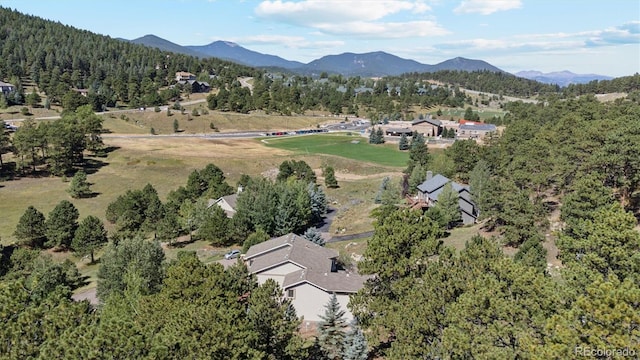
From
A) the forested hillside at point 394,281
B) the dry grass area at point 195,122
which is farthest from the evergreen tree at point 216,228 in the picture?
the dry grass area at point 195,122

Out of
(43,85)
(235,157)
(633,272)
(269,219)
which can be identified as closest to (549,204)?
(269,219)

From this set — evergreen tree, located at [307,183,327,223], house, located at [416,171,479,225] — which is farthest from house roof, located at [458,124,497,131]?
evergreen tree, located at [307,183,327,223]

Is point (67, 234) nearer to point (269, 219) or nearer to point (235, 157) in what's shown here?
point (269, 219)

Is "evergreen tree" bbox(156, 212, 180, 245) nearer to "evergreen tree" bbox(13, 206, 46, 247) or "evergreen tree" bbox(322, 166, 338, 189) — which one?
"evergreen tree" bbox(13, 206, 46, 247)

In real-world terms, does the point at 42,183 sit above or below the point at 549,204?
below

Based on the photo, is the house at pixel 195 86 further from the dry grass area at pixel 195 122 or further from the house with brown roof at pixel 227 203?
the house with brown roof at pixel 227 203
